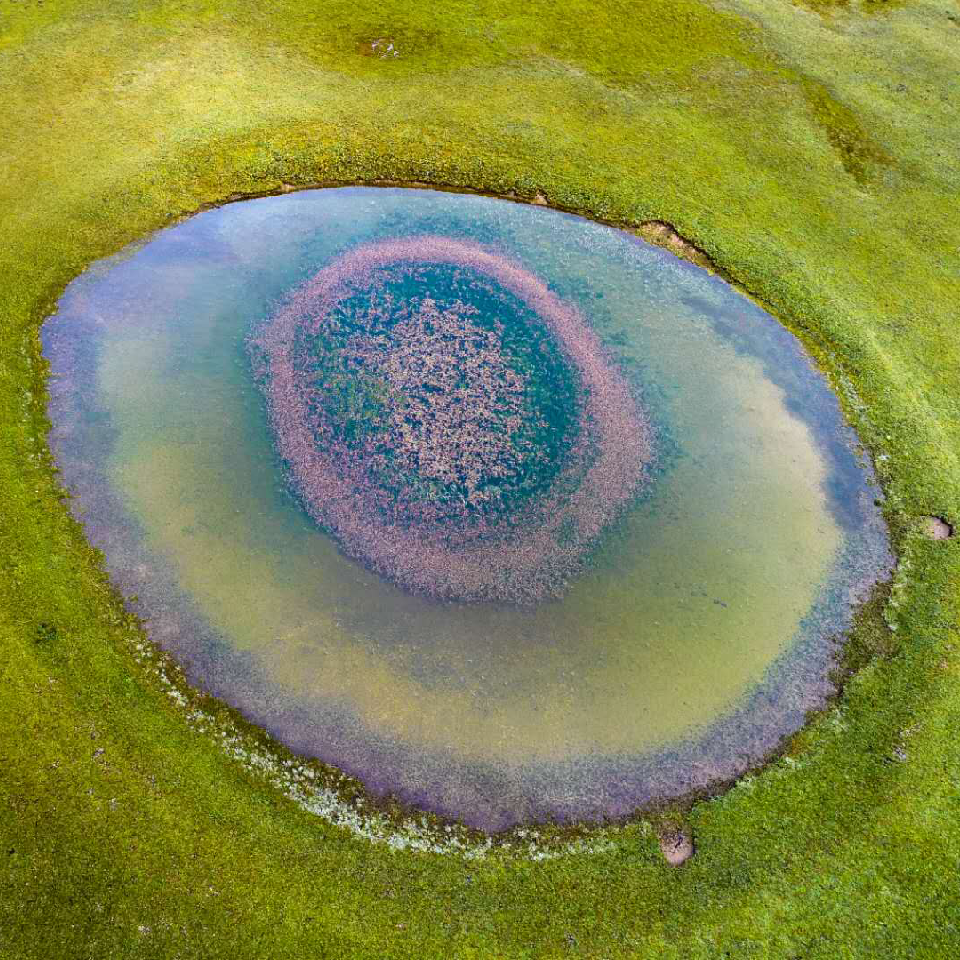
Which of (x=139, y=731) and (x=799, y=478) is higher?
(x=799, y=478)

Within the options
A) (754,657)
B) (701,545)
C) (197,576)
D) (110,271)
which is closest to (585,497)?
(701,545)

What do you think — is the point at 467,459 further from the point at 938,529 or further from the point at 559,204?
the point at 938,529

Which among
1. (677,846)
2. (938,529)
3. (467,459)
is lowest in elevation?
(677,846)

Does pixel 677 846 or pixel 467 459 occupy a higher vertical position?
pixel 467 459

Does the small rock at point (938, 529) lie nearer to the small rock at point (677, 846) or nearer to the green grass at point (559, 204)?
the green grass at point (559, 204)

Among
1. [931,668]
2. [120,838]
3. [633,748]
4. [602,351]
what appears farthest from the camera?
[602,351]

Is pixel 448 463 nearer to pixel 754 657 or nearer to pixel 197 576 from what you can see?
pixel 197 576

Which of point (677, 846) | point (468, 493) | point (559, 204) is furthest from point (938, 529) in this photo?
point (559, 204)
